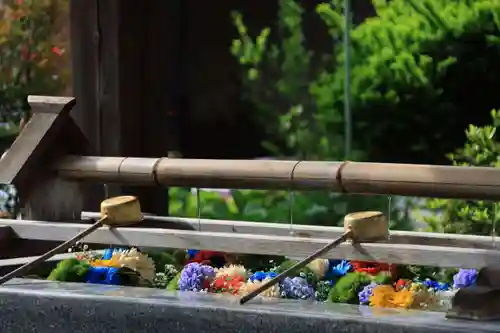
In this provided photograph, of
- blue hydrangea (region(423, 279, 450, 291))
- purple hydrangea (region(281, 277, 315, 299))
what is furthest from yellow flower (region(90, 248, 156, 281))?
blue hydrangea (region(423, 279, 450, 291))

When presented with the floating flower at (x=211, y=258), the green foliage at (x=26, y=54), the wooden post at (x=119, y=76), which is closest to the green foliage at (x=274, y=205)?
the wooden post at (x=119, y=76)

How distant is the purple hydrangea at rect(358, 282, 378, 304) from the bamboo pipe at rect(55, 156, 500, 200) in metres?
0.22

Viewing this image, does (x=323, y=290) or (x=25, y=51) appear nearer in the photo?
(x=323, y=290)

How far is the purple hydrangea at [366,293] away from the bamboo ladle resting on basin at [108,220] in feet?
1.66

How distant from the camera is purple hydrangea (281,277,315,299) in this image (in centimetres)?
205

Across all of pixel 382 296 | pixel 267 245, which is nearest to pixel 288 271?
Answer: pixel 267 245

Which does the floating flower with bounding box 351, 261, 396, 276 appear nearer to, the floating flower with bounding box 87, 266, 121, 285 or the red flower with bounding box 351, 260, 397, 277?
the red flower with bounding box 351, 260, 397, 277

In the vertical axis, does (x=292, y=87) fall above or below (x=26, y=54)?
below

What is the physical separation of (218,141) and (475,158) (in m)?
1.43

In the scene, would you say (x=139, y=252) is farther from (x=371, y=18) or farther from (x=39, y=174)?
(x=371, y=18)

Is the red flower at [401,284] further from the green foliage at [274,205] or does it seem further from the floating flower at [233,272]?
the green foliage at [274,205]

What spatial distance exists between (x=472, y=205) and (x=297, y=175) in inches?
70.1

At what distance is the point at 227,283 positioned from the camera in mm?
2176

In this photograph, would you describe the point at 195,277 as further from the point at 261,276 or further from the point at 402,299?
the point at 402,299
